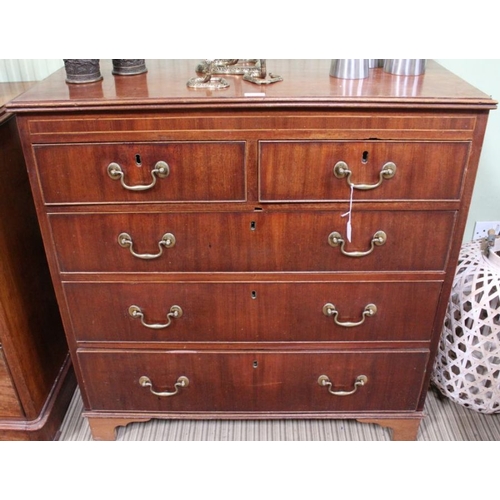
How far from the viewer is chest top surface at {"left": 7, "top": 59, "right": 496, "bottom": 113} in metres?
1.01

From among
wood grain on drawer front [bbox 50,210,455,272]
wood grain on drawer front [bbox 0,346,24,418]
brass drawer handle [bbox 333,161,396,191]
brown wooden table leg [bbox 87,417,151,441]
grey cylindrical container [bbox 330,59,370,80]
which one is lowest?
brown wooden table leg [bbox 87,417,151,441]

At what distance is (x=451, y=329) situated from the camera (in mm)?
1479

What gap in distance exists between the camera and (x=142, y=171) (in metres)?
1.08

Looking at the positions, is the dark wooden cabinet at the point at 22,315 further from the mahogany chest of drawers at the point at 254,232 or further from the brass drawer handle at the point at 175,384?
the brass drawer handle at the point at 175,384

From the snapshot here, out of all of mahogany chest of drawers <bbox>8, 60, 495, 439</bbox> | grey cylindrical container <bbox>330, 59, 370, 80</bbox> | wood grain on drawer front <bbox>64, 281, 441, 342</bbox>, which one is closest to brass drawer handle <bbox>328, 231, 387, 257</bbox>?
mahogany chest of drawers <bbox>8, 60, 495, 439</bbox>

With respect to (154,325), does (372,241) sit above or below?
above

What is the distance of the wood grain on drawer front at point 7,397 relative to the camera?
4.33 feet

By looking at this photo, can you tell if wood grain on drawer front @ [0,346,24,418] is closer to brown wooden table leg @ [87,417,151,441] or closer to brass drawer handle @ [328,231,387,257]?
brown wooden table leg @ [87,417,151,441]

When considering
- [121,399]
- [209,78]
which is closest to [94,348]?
[121,399]

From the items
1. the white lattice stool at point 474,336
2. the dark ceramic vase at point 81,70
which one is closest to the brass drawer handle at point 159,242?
the dark ceramic vase at point 81,70

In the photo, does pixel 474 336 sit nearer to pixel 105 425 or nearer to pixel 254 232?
pixel 254 232

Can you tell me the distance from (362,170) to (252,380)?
66 cm

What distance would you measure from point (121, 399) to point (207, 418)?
25cm

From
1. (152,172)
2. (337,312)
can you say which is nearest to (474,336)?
(337,312)
